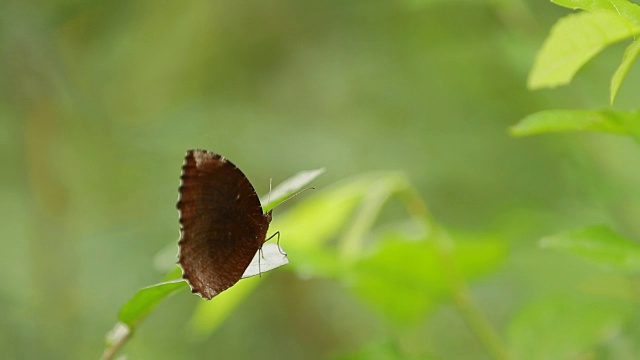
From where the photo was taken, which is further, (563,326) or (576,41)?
(563,326)

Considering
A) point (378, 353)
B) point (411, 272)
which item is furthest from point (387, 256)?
point (378, 353)

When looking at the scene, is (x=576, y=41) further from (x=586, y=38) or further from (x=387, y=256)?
(x=387, y=256)

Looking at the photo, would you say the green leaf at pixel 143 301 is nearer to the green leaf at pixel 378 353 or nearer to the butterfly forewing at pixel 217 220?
the butterfly forewing at pixel 217 220

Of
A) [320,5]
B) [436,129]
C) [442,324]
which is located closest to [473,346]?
[442,324]

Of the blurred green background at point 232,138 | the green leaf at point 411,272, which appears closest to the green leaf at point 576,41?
the green leaf at point 411,272

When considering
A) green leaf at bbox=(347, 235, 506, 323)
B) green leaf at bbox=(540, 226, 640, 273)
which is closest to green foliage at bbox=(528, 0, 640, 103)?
green leaf at bbox=(540, 226, 640, 273)

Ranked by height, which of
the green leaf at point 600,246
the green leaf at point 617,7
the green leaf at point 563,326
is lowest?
the green leaf at point 563,326

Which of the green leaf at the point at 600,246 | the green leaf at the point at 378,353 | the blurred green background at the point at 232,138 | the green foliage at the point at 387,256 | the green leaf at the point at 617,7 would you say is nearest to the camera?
the green leaf at the point at 617,7
